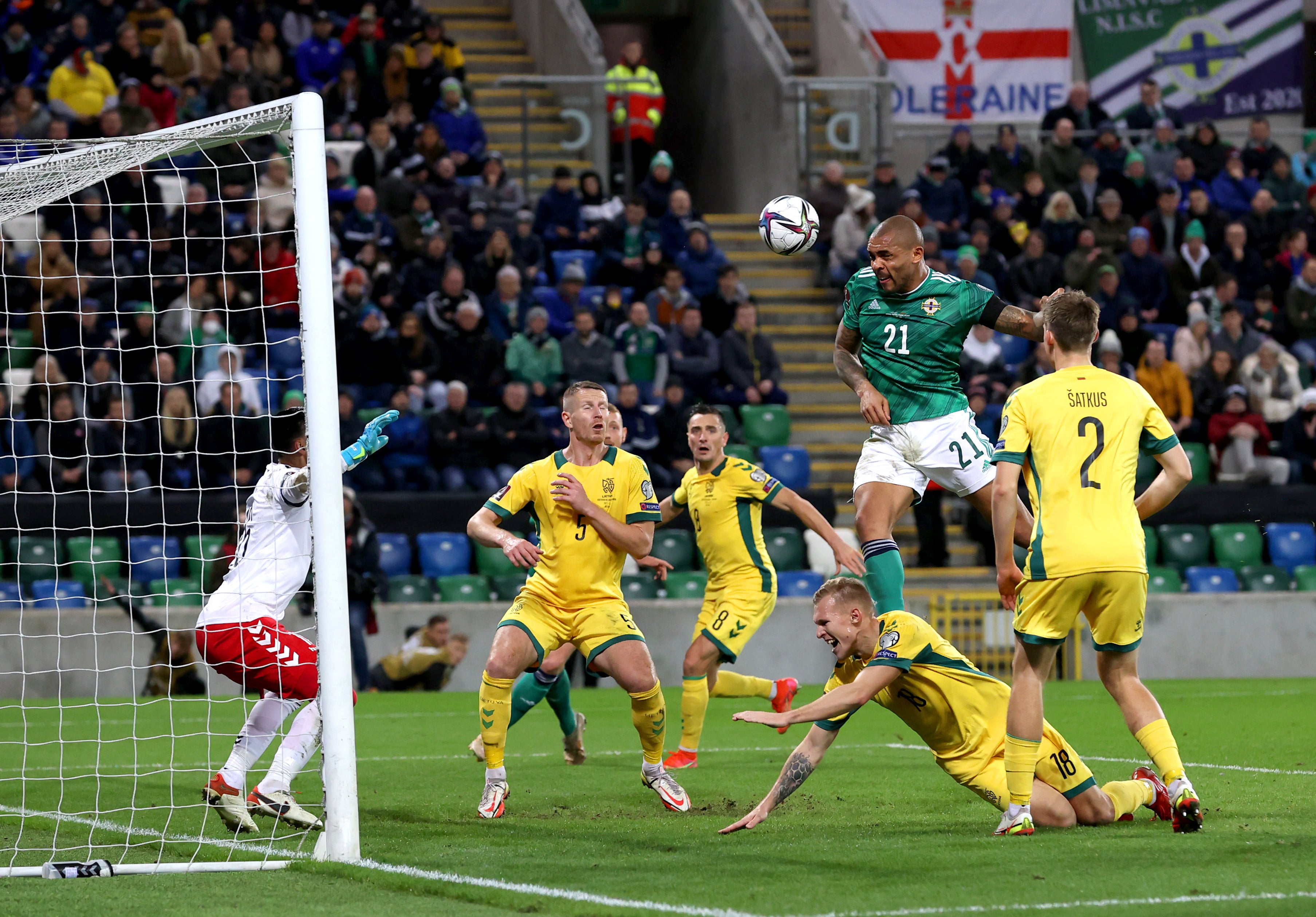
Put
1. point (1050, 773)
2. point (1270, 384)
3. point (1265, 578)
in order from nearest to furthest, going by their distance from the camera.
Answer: point (1050, 773)
point (1265, 578)
point (1270, 384)

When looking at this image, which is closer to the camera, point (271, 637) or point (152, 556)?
point (271, 637)

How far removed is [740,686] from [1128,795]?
16.3 ft

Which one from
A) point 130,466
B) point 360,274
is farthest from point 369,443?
point 360,274

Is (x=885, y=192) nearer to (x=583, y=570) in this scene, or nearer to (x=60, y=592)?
(x=60, y=592)

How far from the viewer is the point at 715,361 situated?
18250 mm

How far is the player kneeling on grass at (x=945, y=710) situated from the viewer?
6.46 m

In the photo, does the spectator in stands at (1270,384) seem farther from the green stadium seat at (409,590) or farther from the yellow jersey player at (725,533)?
the yellow jersey player at (725,533)

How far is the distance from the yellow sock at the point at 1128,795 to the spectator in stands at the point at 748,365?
459 inches

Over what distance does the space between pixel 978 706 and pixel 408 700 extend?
28.8 feet

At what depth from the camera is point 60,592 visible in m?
15.0

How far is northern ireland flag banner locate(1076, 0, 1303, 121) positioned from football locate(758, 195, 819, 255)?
17.5m

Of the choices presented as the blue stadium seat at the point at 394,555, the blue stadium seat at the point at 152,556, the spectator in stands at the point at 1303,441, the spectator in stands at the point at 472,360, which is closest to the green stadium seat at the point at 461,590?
the blue stadium seat at the point at 394,555

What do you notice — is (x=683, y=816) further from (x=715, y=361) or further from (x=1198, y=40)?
(x=1198, y=40)

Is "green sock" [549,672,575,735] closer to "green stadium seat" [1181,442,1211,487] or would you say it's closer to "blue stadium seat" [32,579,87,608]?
"blue stadium seat" [32,579,87,608]
